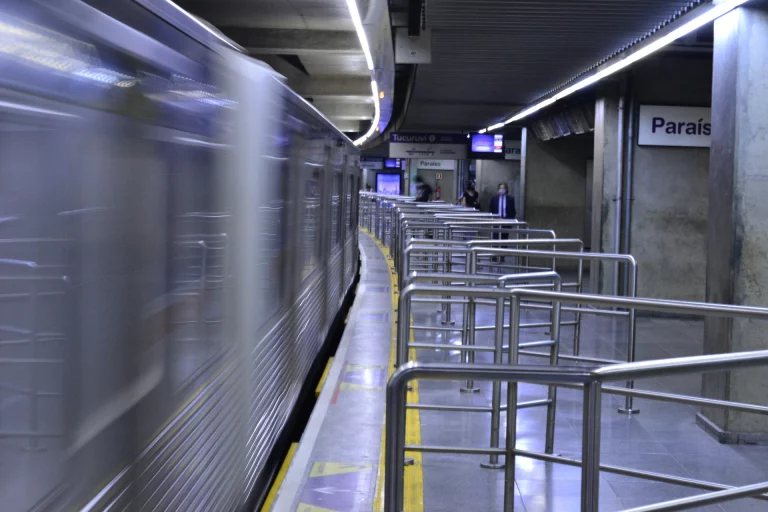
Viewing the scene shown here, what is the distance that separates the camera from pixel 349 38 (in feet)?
52.6

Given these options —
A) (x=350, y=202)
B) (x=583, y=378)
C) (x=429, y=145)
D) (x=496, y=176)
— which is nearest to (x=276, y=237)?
(x=583, y=378)

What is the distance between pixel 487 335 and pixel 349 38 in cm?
838

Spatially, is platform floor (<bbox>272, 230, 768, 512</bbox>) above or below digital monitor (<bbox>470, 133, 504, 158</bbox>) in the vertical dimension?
below

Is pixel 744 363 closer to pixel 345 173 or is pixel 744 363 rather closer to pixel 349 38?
pixel 345 173

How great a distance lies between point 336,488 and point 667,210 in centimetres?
813

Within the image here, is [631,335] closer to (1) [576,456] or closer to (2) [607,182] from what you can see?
(1) [576,456]

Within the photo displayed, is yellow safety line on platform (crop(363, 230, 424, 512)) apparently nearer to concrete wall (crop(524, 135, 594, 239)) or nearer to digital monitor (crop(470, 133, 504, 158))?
concrete wall (crop(524, 135, 594, 239))

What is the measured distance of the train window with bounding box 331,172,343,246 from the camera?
367 inches

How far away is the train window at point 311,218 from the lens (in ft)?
20.7

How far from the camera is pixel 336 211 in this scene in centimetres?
988

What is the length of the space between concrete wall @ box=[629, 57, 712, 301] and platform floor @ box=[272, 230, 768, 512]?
342 centimetres

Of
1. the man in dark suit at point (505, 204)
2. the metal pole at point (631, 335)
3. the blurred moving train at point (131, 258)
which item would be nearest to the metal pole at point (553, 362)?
the metal pole at point (631, 335)

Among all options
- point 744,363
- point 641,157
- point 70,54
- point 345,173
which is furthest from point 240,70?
point 641,157

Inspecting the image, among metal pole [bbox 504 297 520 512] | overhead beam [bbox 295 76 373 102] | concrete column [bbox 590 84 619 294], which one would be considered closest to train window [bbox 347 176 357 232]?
concrete column [bbox 590 84 619 294]
